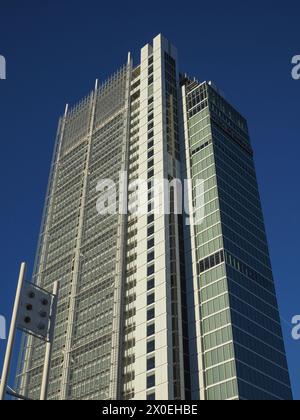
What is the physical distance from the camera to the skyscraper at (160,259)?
289ft

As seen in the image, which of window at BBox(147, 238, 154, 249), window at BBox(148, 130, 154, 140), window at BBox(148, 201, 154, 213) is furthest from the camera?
window at BBox(148, 130, 154, 140)

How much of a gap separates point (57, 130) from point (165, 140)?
49616 millimetres

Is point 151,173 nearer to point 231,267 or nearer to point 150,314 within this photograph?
point 231,267

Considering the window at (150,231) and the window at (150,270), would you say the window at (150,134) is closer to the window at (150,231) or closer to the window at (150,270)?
the window at (150,231)

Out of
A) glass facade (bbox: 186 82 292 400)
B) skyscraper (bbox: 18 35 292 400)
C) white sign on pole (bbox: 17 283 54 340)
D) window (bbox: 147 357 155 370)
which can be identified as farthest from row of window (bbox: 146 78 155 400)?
white sign on pole (bbox: 17 283 54 340)

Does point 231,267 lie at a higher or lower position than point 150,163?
lower

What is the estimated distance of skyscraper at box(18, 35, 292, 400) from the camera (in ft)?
Result: 289

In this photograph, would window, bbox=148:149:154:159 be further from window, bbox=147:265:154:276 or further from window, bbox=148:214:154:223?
window, bbox=147:265:154:276

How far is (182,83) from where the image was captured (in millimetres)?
132750

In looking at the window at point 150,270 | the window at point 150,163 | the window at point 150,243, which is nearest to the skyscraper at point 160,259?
the window at point 150,270

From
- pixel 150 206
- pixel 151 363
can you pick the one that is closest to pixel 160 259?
pixel 150 206

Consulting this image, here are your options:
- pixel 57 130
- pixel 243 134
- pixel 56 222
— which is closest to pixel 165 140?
pixel 243 134

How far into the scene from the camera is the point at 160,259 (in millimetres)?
98062

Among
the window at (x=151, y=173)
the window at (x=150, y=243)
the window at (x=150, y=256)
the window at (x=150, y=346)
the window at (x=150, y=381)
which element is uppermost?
the window at (x=151, y=173)
